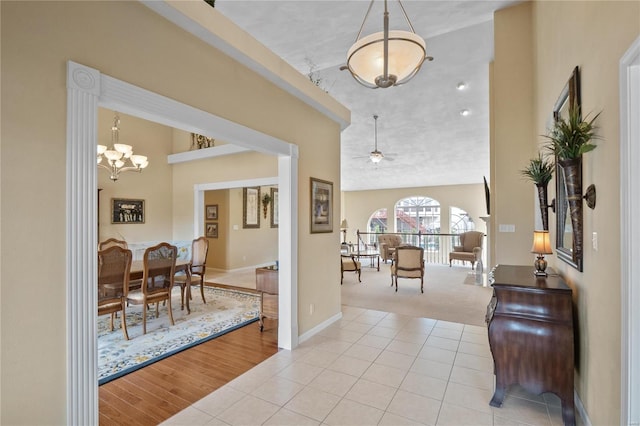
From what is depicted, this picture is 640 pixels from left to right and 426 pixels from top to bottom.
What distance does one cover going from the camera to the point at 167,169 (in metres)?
7.20

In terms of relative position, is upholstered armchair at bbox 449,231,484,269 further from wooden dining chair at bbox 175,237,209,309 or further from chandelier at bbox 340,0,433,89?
chandelier at bbox 340,0,433,89

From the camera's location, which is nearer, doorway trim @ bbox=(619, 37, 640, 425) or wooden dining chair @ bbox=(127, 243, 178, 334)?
doorway trim @ bbox=(619, 37, 640, 425)

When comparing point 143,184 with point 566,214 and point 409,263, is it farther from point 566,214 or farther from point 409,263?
point 566,214

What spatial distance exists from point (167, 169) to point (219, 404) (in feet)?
20.6

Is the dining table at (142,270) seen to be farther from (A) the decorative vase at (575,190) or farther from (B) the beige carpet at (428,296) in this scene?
(A) the decorative vase at (575,190)

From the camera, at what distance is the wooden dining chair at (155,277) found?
3.56 meters

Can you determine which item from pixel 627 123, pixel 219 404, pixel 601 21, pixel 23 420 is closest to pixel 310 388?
pixel 219 404

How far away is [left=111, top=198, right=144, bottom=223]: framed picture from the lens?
6.12 m

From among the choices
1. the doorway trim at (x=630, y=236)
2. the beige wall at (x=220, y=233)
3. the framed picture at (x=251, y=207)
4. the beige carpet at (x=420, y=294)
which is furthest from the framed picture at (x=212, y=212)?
the doorway trim at (x=630, y=236)

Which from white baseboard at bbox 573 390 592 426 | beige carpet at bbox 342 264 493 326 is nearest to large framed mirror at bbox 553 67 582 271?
white baseboard at bbox 573 390 592 426

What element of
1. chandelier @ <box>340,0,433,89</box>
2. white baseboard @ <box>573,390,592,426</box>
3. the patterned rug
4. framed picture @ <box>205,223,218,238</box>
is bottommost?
the patterned rug

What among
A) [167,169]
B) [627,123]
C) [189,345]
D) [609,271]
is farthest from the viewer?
[167,169]

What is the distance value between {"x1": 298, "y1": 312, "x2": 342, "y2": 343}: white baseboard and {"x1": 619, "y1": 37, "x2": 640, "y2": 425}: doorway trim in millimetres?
2627

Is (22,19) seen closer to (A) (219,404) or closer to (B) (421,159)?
(A) (219,404)
